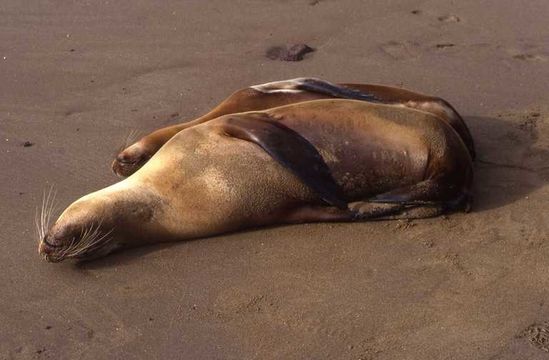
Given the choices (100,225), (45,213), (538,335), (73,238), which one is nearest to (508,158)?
(538,335)

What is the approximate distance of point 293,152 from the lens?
16.5 ft

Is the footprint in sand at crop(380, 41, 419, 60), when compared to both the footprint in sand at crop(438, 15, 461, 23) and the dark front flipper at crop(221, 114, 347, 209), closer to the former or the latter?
the footprint in sand at crop(438, 15, 461, 23)

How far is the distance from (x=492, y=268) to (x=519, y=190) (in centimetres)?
77

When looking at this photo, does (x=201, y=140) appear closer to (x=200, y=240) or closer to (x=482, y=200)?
(x=200, y=240)

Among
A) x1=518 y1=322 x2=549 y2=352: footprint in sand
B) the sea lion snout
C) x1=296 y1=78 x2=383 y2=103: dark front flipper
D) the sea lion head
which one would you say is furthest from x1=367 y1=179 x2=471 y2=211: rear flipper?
the sea lion snout

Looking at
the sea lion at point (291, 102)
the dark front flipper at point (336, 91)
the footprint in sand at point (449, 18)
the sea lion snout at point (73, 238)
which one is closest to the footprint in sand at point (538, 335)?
the sea lion at point (291, 102)

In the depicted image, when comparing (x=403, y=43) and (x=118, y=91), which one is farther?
(x=403, y=43)

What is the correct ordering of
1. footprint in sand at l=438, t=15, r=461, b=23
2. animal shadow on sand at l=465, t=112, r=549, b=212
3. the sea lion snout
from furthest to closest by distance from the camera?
footprint in sand at l=438, t=15, r=461, b=23, animal shadow on sand at l=465, t=112, r=549, b=212, the sea lion snout

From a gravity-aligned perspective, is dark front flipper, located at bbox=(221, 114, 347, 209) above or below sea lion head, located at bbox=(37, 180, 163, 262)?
above

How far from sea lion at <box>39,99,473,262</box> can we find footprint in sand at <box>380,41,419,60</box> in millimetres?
1480

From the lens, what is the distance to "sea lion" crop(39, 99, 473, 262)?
16.4ft

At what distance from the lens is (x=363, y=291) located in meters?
4.45

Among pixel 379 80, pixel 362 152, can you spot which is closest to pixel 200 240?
pixel 362 152

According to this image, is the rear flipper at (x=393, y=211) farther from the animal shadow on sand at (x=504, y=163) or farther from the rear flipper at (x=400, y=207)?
the animal shadow on sand at (x=504, y=163)
